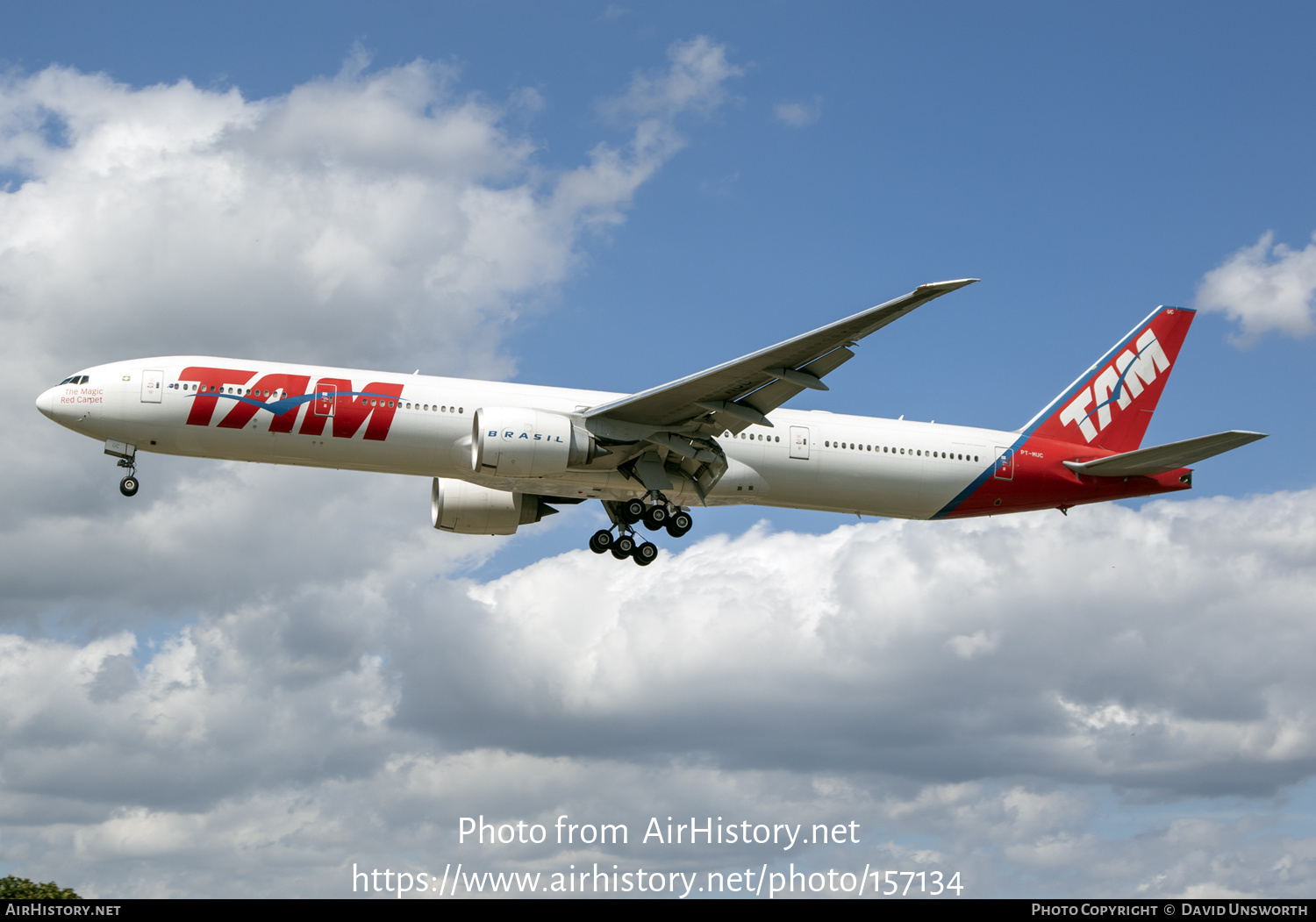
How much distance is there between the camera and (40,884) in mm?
29938

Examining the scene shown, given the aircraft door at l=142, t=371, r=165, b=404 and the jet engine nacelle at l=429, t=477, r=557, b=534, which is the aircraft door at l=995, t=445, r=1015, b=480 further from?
the aircraft door at l=142, t=371, r=165, b=404

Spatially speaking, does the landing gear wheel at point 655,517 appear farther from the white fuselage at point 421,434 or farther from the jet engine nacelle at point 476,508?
the jet engine nacelle at point 476,508

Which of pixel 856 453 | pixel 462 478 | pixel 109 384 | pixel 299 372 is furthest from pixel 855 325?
pixel 109 384

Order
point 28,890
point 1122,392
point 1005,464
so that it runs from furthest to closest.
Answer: point 1122,392
point 1005,464
point 28,890

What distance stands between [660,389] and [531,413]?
3.18 m

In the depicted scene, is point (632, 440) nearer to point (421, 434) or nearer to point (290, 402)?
point (421, 434)

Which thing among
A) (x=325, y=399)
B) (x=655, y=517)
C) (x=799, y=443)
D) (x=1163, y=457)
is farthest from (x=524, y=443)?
(x=1163, y=457)

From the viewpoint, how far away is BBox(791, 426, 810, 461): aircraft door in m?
34.2

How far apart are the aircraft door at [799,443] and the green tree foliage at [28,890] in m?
20.0

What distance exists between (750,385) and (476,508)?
10163 mm

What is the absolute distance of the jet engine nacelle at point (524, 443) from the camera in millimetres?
30688

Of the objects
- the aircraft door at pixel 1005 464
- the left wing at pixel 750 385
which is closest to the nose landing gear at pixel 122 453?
the left wing at pixel 750 385

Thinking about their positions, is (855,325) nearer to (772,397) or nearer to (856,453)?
(772,397)

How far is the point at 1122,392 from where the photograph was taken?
129 feet
